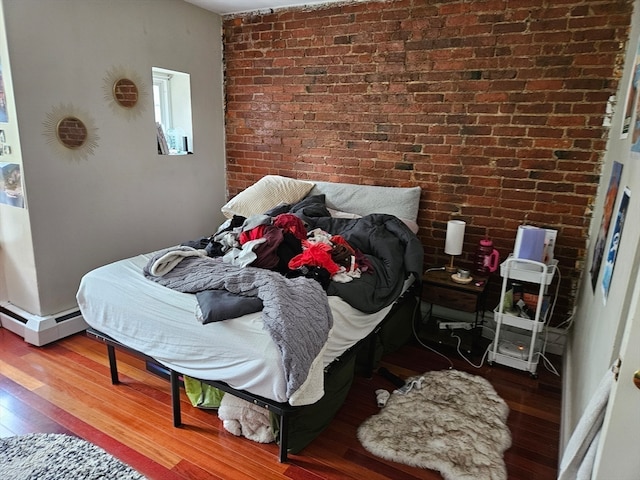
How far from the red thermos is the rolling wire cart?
24cm

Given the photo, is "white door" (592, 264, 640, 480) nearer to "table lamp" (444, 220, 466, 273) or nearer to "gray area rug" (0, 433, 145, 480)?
"gray area rug" (0, 433, 145, 480)

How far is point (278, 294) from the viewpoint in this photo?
6.10 feet

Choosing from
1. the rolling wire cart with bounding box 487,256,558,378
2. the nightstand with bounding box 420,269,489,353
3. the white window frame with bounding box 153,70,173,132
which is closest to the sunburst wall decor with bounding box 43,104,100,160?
the white window frame with bounding box 153,70,173,132

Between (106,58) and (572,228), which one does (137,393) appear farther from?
(572,228)

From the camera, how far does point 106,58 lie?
2896 mm

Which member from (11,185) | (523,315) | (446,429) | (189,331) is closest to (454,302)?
(523,315)

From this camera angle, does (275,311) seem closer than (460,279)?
Yes

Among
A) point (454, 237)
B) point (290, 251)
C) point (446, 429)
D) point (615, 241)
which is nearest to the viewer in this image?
point (615, 241)

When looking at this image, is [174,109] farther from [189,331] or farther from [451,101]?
[189,331]

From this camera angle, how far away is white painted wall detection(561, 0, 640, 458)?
4.34 feet

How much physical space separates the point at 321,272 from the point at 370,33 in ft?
6.75

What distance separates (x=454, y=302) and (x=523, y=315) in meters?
0.43

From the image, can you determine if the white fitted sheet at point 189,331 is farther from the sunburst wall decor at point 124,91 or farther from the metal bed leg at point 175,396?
the sunburst wall decor at point 124,91

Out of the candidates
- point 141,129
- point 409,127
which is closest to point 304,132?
point 409,127
